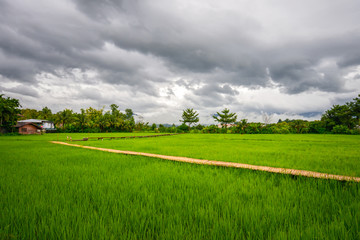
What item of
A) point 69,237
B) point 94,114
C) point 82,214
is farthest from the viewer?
point 94,114

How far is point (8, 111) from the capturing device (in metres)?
27.1

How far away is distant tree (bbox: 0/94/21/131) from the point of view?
Result: 26.5 metres

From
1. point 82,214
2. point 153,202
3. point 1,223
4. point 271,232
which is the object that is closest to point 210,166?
point 153,202

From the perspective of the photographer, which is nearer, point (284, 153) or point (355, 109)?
point (284, 153)

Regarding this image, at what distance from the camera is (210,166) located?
12.9 ft

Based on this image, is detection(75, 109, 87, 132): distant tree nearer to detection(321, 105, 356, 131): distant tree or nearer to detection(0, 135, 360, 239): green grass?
detection(0, 135, 360, 239): green grass

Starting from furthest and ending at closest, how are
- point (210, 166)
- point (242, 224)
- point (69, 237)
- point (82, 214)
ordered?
point (210, 166) < point (82, 214) < point (242, 224) < point (69, 237)

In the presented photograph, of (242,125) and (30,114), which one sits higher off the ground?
(30,114)

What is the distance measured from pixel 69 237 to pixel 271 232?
1.77 m

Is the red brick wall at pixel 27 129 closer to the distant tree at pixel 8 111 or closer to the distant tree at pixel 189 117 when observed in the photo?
the distant tree at pixel 8 111

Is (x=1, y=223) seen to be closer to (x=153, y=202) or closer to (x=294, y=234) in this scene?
(x=153, y=202)

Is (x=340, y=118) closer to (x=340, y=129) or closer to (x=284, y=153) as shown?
(x=340, y=129)

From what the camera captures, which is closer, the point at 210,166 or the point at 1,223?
the point at 1,223

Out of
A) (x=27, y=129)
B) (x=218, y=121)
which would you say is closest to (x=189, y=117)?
(x=218, y=121)
